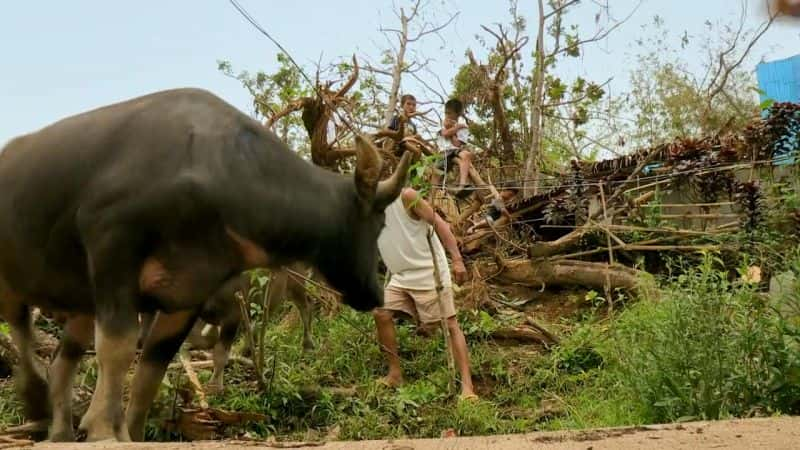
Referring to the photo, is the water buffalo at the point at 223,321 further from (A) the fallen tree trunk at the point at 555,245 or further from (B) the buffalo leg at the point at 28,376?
(A) the fallen tree trunk at the point at 555,245

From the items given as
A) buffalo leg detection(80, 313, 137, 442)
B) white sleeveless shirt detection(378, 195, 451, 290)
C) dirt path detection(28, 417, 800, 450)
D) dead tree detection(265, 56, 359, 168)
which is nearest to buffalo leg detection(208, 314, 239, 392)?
white sleeveless shirt detection(378, 195, 451, 290)

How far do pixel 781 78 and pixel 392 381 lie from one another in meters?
14.5

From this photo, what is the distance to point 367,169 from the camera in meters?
4.49

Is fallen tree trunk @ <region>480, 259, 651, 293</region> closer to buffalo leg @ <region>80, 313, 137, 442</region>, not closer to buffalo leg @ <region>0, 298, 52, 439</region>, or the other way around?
buffalo leg @ <region>0, 298, 52, 439</region>

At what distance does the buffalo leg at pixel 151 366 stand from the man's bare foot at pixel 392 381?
2.57 m

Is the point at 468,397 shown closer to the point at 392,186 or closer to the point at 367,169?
the point at 392,186

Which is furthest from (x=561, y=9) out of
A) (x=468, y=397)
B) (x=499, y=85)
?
(x=468, y=397)

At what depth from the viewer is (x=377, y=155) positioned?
4.51m

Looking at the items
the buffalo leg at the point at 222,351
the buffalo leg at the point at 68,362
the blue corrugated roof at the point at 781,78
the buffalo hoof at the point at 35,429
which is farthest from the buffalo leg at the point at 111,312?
the blue corrugated roof at the point at 781,78

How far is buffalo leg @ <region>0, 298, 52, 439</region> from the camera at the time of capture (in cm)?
489

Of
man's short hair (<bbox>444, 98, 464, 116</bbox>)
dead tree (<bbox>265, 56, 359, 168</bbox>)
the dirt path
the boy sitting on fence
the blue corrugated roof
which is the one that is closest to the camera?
the dirt path

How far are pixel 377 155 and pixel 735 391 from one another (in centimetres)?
224

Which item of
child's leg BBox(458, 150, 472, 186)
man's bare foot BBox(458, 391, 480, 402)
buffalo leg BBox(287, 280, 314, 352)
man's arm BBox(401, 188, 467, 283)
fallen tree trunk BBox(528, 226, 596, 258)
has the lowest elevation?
man's bare foot BBox(458, 391, 480, 402)

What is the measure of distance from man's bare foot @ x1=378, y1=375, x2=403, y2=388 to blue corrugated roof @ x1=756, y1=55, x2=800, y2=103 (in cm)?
1294
